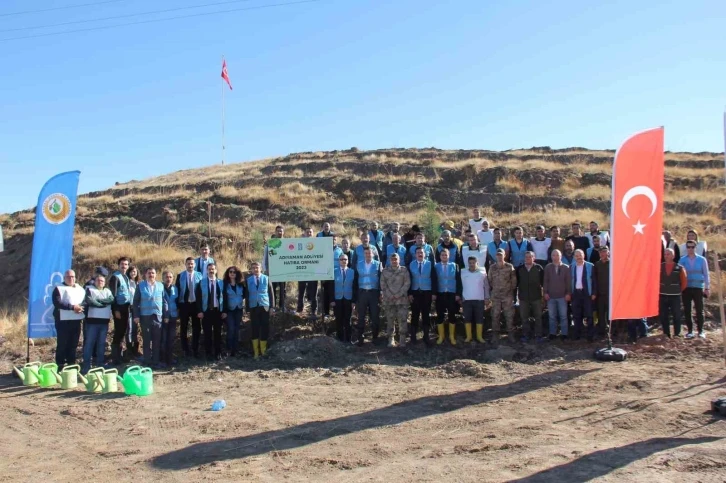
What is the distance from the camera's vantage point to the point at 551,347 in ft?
36.1

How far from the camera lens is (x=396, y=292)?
38.0 feet

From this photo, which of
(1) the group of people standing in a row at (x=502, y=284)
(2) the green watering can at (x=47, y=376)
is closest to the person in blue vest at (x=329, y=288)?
(1) the group of people standing in a row at (x=502, y=284)

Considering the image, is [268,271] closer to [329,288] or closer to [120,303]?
[329,288]

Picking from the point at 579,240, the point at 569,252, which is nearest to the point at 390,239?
the point at 569,252

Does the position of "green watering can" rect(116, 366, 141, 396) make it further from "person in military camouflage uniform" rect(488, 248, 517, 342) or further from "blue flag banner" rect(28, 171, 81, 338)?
"person in military camouflage uniform" rect(488, 248, 517, 342)

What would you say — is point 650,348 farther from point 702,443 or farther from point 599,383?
point 702,443

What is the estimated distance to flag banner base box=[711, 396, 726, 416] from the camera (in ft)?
23.4

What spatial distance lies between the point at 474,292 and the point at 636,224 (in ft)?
10.6

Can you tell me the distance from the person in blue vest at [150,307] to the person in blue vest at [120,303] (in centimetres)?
42

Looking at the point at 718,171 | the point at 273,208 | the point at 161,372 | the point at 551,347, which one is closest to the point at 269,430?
the point at 161,372

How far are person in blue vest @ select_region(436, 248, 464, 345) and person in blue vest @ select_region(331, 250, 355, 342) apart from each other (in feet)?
5.70

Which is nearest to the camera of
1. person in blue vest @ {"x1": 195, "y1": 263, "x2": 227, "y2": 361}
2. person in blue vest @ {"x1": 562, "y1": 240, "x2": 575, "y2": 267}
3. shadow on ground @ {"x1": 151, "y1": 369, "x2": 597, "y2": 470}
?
shadow on ground @ {"x1": 151, "y1": 369, "x2": 597, "y2": 470}

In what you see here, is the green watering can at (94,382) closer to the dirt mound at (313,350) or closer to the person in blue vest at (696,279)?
the dirt mound at (313,350)

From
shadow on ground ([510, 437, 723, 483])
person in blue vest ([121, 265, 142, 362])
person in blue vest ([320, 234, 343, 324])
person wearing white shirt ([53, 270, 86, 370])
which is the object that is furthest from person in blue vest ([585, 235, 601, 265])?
person wearing white shirt ([53, 270, 86, 370])
